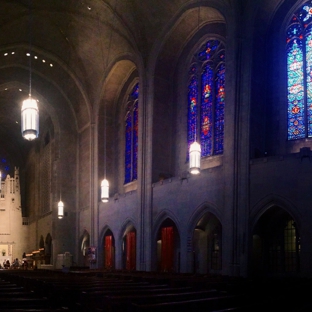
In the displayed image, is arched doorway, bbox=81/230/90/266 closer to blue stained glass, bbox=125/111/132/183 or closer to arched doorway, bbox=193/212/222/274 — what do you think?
blue stained glass, bbox=125/111/132/183

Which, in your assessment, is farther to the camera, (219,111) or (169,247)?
(169,247)

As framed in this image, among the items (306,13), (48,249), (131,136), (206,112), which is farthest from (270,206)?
(48,249)

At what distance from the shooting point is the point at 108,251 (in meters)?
28.7

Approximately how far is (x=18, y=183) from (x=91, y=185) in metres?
17.3

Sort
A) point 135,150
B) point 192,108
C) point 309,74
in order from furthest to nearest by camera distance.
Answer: point 135,150 → point 192,108 → point 309,74

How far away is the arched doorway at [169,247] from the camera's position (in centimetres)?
2256

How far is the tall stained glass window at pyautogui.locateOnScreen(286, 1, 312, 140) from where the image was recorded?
58.5ft

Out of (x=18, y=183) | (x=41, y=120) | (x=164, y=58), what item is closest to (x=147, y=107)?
(x=164, y=58)

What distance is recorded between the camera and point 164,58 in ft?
78.3

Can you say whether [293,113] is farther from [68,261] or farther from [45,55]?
[68,261]

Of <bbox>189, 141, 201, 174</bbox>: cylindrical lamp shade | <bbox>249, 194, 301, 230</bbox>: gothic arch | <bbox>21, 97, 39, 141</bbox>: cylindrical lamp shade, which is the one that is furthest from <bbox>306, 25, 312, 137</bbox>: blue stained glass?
<bbox>21, 97, 39, 141</bbox>: cylindrical lamp shade

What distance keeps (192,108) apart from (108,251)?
10892 millimetres

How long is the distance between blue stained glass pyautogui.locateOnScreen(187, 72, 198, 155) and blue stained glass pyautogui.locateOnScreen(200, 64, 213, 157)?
21.0 inches

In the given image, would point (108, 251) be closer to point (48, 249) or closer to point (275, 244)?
point (48, 249)
